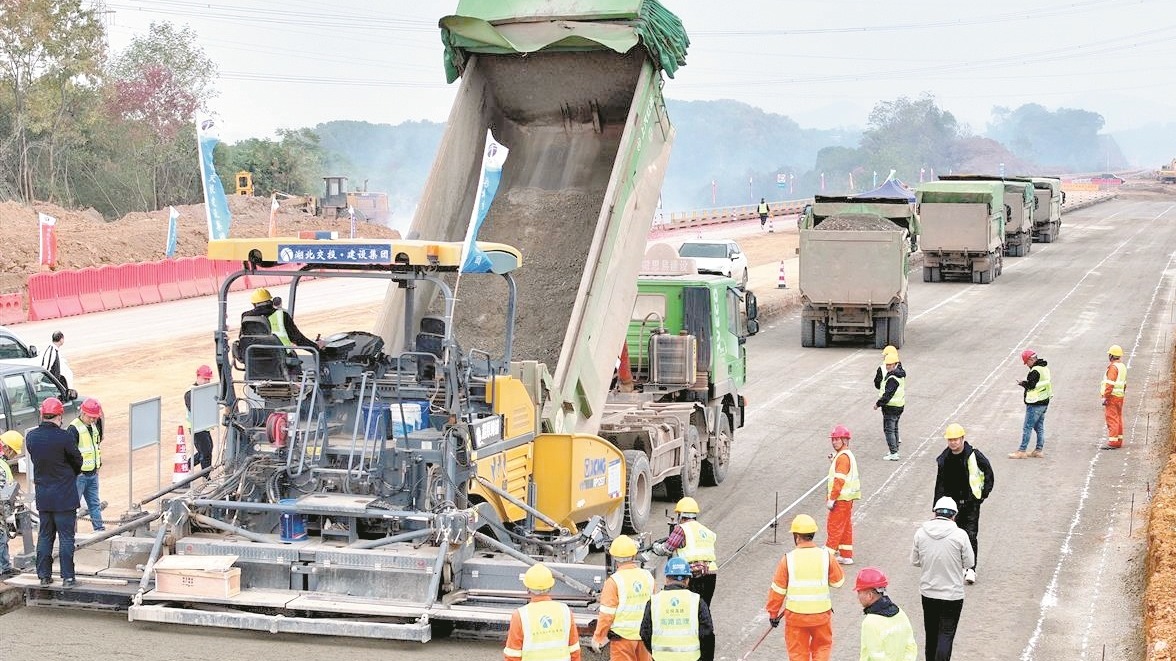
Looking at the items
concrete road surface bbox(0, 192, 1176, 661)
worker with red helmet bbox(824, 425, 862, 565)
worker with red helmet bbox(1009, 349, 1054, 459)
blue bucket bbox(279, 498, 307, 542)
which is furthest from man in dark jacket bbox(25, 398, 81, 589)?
worker with red helmet bbox(1009, 349, 1054, 459)

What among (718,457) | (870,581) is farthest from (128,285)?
(870,581)

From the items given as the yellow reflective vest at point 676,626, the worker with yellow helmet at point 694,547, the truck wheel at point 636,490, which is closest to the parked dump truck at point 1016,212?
the truck wheel at point 636,490

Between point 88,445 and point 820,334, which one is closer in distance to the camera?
point 88,445

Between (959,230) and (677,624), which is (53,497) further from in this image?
(959,230)

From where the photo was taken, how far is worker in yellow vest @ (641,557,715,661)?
8.70m

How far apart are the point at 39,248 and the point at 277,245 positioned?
2887 cm

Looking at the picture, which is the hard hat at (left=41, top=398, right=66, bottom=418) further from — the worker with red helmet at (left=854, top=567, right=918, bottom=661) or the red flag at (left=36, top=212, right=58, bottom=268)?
the red flag at (left=36, top=212, right=58, bottom=268)

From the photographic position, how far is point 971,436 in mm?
20672

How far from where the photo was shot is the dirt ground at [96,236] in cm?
3703

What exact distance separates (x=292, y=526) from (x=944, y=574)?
4.91 metres

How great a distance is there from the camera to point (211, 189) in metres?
11.9

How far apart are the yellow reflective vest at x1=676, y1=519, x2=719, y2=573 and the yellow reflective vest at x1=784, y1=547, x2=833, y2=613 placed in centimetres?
109

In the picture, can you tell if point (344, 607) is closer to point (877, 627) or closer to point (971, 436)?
point (877, 627)

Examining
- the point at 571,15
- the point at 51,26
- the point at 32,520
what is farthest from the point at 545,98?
the point at 51,26
